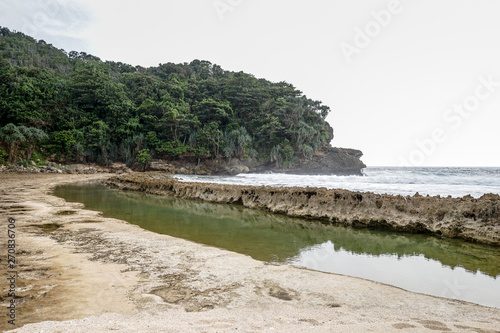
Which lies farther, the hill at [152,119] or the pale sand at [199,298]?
the hill at [152,119]

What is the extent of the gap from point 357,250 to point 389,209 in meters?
2.77

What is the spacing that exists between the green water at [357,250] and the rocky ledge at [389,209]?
43 cm

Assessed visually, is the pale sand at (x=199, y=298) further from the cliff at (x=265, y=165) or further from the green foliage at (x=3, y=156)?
the cliff at (x=265, y=165)

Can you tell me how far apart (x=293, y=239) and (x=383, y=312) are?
330cm

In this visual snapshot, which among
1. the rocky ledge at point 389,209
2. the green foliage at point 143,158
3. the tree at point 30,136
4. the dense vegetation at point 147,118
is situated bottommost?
the rocky ledge at point 389,209

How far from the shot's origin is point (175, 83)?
4678 centimetres

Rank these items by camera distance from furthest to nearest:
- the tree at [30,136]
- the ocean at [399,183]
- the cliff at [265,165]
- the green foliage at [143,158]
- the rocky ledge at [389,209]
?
the cliff at [265,165] → the green foliage at [143,158] → the tree at [30,136] → the ocean at [399,183] → the rocky ledge at [389,209]

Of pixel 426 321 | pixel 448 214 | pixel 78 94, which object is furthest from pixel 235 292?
pixel 78 94

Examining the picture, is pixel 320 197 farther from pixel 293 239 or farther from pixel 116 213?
pixel 116 213

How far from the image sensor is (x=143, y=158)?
36625 millimetres

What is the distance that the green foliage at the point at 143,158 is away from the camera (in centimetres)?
3669

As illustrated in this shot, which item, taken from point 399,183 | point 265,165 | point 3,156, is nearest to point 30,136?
point 3,156

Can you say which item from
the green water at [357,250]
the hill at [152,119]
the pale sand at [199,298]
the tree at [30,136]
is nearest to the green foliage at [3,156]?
the hill at [152,119]

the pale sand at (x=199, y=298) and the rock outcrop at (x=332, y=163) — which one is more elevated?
the rock outcrop at (x=332, y=163)
